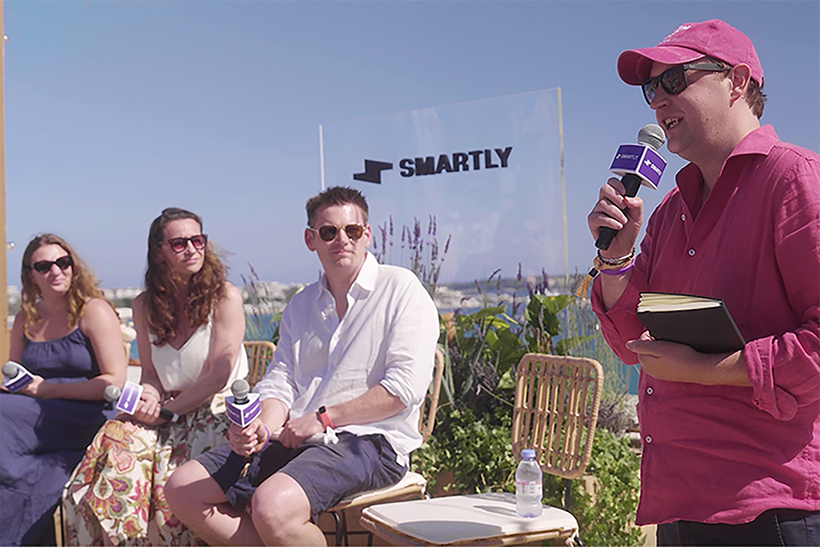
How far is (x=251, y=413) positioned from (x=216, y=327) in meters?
0.94

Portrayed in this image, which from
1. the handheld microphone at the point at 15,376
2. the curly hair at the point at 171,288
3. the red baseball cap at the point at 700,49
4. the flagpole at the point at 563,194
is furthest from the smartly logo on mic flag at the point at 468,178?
the red baseball cap at the point at 700,49

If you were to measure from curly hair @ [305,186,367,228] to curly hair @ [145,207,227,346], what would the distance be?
64 cm

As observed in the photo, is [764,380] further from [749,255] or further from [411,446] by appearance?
[411,446]

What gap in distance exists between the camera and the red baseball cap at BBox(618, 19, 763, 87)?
136 cm

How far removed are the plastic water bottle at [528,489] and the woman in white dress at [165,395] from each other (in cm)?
133

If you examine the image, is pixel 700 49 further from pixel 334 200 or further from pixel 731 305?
pixel 334 200

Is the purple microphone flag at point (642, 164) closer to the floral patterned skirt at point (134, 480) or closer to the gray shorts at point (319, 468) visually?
the gray shorts at point (319, 468)

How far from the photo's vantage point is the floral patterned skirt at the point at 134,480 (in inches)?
117

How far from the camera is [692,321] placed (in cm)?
126

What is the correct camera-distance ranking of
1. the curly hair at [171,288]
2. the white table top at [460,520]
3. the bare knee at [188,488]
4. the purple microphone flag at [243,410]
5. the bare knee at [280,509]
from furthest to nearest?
1. the curly hair at [171,288]
2. the bare knee at [188,488]
3. the purple microphone flag at [243,410]
4. the bare knee at [280,509]
5. the white table top at [460,520]

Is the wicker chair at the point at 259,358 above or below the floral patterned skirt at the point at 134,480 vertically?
above

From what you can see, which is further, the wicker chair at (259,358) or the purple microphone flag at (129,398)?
the wicker chair at (259,358)

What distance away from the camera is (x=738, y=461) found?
4.33ft

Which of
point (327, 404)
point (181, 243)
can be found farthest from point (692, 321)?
point (181, 243)
